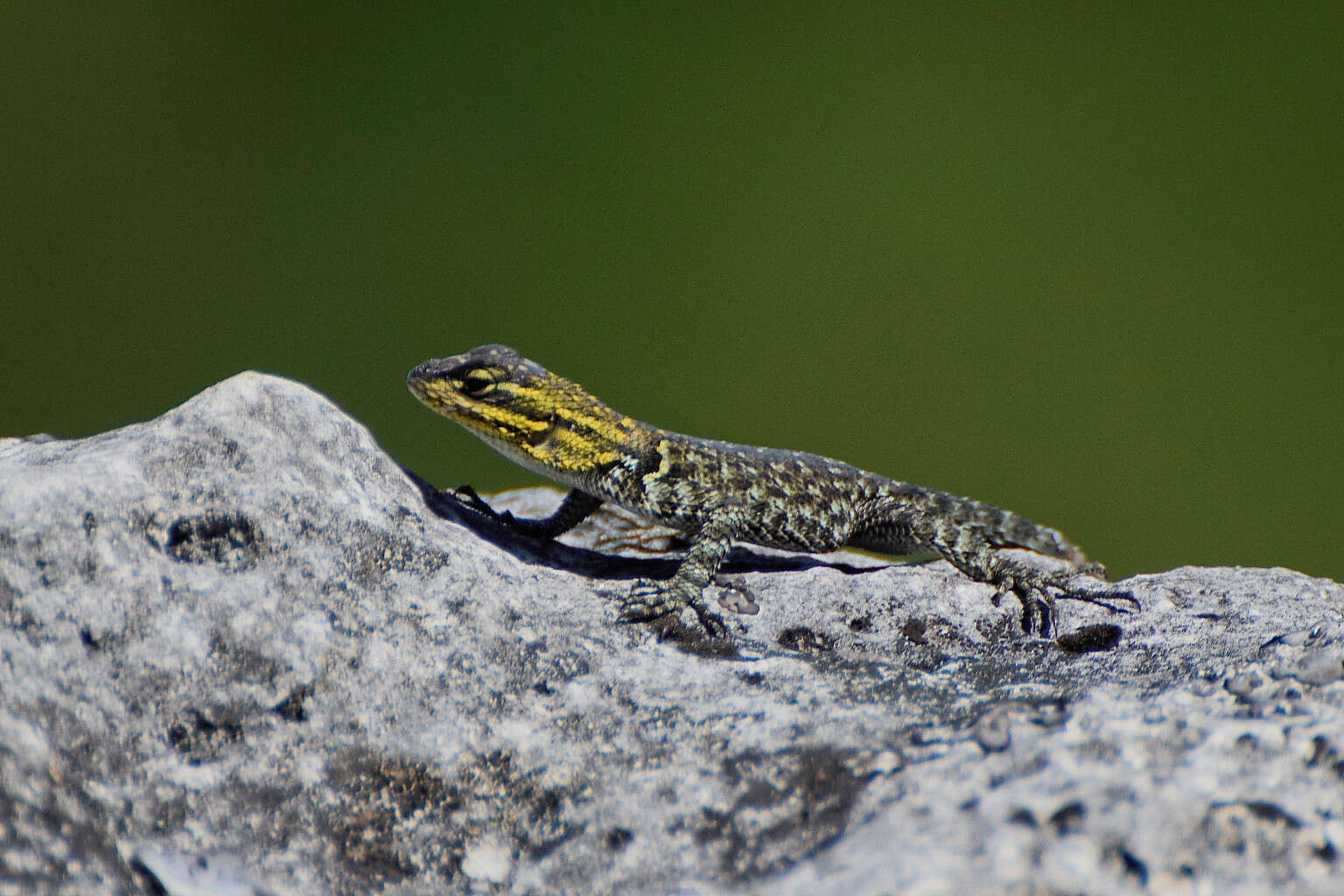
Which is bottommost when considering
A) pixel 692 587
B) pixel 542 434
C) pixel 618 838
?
pixel 618 838

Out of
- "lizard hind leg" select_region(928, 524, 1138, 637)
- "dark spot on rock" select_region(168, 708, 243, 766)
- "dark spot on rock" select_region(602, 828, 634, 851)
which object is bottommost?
"dark spot on rock" select_region(168, 708, 243, 766)

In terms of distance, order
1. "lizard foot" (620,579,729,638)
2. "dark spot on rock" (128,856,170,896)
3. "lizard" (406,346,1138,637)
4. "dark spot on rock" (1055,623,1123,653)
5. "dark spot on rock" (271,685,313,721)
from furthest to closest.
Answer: "lizard" (406,346,1138,637) < "dark spot on rock" (1055,623,1123,653) < "lizard foot" (620,579,729,638) < "dark spot on rock" (271,685,313,721) < "dark spot on rock" (128,856,170,896)

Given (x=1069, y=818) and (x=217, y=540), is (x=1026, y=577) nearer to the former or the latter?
(x=1069, y=818)

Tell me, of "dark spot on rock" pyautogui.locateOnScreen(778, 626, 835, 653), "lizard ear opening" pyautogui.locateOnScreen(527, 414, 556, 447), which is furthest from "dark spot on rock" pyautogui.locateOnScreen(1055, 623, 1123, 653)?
"lizard ear opening" pyautogui.locateOnScreen(527, 414, 556, 447)

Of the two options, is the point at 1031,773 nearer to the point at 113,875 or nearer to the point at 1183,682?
the point at 1183,682

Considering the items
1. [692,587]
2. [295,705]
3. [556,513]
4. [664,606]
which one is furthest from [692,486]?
[295,705]

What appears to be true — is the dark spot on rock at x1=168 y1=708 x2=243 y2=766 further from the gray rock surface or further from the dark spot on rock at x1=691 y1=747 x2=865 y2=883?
the dark spot on rock at x1=691 y1=747 x2=865 y2=883

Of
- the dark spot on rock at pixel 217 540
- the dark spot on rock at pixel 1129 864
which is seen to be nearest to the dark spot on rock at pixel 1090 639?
the dark spot on rock at pixel 1129 864
